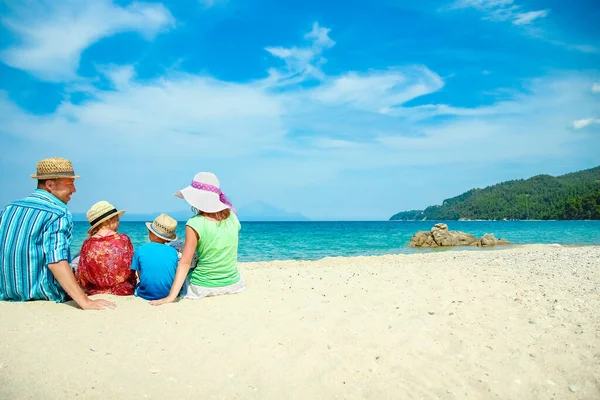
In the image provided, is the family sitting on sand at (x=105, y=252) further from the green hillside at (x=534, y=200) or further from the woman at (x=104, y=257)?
the green hillside at (x=534, y=200)

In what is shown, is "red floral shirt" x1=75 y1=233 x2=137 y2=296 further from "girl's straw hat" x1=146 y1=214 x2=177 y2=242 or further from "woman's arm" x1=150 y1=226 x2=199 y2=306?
"woman's arm" x1=150 y1=226 x2=199 y2=306

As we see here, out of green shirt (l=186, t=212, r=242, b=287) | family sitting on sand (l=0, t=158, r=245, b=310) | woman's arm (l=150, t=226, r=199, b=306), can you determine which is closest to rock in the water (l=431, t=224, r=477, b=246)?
family sitting on sand (l=0, t=158, r=245, b=310)

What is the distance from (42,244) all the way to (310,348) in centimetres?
325

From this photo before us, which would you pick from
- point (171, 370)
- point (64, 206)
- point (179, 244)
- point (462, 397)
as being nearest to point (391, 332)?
point (462, 397)

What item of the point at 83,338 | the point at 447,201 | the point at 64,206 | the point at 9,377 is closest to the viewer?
the point at 9,377

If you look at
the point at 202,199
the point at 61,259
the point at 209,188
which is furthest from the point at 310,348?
the point at 61,259

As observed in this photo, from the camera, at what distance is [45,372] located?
340 centimetres

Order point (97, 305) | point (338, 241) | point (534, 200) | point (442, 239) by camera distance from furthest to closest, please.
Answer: point (534, 200), point (338, 241), point (442, 239), point (97, 305)

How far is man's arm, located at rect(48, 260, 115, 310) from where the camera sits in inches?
182

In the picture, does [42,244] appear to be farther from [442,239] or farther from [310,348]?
[442,239]

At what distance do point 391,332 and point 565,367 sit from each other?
1.61 m

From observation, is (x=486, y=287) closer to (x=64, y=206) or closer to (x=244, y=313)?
(x=244, y=313)

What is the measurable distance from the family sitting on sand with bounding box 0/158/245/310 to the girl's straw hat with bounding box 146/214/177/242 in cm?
1

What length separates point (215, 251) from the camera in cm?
555
